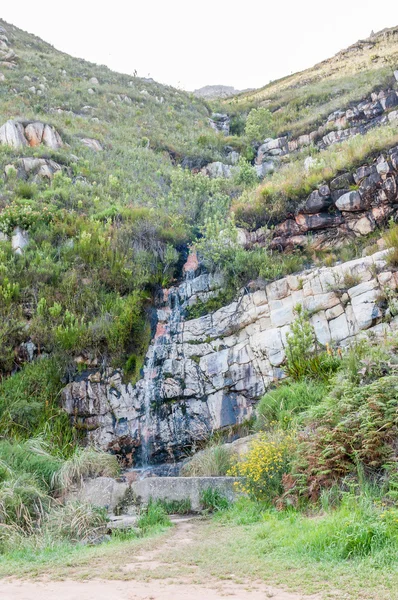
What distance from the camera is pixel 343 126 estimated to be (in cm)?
2102

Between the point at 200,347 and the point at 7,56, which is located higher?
the point at 7,56

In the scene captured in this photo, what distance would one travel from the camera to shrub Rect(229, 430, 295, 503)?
236 inches

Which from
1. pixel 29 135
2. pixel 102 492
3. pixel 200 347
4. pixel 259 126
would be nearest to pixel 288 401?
pixel 200 347

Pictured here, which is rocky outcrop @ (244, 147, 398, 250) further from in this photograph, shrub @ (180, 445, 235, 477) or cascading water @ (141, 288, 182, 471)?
shrub @ (180, 445, 235, 477)

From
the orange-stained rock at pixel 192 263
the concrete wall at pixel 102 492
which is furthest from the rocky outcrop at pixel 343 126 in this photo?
the concrete wall at pixel 102 492

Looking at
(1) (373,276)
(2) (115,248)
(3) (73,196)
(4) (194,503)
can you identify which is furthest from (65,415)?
(3) (73,196)

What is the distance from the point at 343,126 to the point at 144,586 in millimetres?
21614

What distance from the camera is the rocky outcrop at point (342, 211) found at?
11.6 metres

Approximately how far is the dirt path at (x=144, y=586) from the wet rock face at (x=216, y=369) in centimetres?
536

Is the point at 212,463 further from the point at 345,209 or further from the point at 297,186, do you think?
the point at 297,186

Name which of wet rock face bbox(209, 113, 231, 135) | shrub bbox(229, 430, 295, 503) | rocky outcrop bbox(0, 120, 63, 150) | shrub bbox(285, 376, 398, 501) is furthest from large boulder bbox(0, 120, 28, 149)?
shrub bbox(285, 376, 398, 501)

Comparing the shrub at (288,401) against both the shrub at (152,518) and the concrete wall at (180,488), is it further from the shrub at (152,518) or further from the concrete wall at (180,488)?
the shrub at (152,518)

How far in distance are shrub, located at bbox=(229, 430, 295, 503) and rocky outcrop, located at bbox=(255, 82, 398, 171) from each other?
16235mm

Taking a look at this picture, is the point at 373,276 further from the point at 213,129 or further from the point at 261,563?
the point at 213,129
